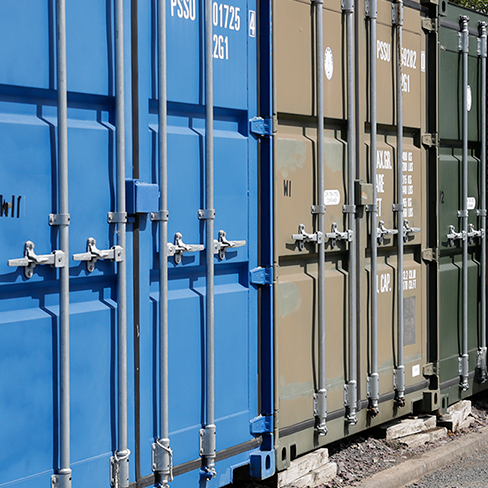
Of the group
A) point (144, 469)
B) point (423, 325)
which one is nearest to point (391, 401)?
point (423, 325)

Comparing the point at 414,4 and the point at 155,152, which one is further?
the point at 414,4

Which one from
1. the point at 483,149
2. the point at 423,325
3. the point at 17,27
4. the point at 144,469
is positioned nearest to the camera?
the point at 17,27

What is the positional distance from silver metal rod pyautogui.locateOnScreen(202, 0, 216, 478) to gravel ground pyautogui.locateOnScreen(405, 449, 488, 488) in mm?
1905

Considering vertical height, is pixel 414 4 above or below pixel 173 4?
above

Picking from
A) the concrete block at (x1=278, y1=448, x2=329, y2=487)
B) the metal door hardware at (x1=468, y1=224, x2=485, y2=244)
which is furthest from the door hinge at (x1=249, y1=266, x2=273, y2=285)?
the metal door hardware at (x1=468, y1=224, x2=485, y2=244)

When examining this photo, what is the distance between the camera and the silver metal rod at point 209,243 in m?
3.94

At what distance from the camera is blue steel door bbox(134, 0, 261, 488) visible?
12.0 ft

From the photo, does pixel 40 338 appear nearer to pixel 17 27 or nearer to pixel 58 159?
pixel 58 159

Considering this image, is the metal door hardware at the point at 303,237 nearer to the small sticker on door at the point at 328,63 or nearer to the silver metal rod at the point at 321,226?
the silver metal rod at the point at 321,226

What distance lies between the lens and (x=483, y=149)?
21.3 ft

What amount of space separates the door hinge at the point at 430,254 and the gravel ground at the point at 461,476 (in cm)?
151

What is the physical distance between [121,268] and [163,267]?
0.28 metres

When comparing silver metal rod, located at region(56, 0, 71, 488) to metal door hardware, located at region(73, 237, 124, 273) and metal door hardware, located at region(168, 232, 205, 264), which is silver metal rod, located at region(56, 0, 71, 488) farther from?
metal door hardware, located at region(168, 232, 205, 264)

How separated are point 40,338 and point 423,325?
11.4 ft
